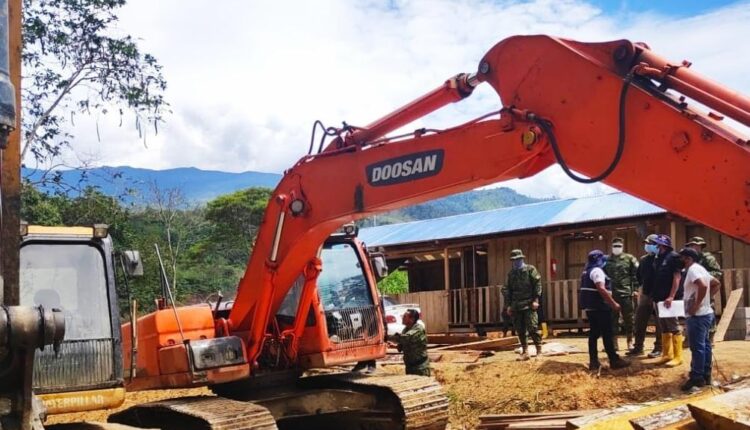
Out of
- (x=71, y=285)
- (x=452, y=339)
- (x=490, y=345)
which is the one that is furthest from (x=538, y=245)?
(x=71, y=285)

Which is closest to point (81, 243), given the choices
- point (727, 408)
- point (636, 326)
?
point (727, 408)

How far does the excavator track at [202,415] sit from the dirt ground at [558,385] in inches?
86.6

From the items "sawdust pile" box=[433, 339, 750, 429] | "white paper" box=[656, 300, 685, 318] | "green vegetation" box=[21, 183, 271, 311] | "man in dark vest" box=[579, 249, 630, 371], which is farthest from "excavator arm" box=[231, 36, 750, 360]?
"green vegetation" box=[21, 183, 271, 311]

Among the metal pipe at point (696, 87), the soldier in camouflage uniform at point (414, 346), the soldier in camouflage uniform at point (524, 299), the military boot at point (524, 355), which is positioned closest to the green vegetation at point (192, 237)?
the soldier in camouflage uniform at point (524, 299)

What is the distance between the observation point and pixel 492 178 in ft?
20.0

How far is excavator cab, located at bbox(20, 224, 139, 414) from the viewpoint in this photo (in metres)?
5.86

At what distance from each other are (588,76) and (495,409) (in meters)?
5.74

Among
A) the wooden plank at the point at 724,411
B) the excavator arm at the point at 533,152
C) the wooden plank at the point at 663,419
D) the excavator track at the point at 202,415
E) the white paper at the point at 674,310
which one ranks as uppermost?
the excavator arm at the point at 533,152

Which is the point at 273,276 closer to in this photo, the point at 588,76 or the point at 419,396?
the point at 419,396

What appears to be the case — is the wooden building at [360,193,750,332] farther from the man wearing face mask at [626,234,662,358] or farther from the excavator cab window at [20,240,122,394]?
the excavator cab window at [20,240,122,394]

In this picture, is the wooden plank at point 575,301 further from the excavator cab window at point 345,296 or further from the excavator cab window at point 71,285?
the excavator cab window at point 71,285

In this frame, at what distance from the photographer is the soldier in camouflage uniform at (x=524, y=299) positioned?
12766 mm

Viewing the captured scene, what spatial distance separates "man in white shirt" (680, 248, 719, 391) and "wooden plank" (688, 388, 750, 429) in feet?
15.3

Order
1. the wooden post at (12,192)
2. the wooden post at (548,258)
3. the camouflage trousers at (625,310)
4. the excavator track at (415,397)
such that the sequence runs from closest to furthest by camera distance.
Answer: the wooden post at (12,192)
the excavator track at (415,397)
the camouflage trousers at (625,310)
the wooden post at (548,258)
